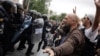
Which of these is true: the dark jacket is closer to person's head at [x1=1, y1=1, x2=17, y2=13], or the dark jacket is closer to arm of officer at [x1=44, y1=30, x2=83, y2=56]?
arm of officer at [x1=44, y1=30, x2=83, y2=56]

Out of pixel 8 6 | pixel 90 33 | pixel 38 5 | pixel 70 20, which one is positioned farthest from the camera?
pixel 38 5

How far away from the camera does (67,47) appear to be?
3211mm

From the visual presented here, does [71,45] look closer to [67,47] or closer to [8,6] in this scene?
[67,47]

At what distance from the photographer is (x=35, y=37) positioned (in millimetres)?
10219

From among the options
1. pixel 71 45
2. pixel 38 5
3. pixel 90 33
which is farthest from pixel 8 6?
pixel 38 5

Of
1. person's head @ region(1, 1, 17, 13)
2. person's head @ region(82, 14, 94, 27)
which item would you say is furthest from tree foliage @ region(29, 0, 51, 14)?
person's head @ region(82, 14, 94, 27)

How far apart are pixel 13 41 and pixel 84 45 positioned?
6129mm

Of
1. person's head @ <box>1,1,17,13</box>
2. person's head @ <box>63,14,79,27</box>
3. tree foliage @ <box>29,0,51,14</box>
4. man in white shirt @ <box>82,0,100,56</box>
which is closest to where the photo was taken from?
person's head @ <box>63,14,79,27</box>

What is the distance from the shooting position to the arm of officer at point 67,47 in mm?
2917

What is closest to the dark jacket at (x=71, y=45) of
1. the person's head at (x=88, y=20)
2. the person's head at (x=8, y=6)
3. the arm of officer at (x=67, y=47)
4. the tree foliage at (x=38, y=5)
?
the arm of officer at (x=67, y=47)

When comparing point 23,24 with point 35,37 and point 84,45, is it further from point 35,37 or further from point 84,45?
point 84,45

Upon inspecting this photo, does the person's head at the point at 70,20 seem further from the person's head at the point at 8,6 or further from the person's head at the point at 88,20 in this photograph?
the person's head at the point at 8,6

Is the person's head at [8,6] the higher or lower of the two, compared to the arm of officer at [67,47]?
lower

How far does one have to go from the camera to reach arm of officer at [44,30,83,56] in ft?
9.57
